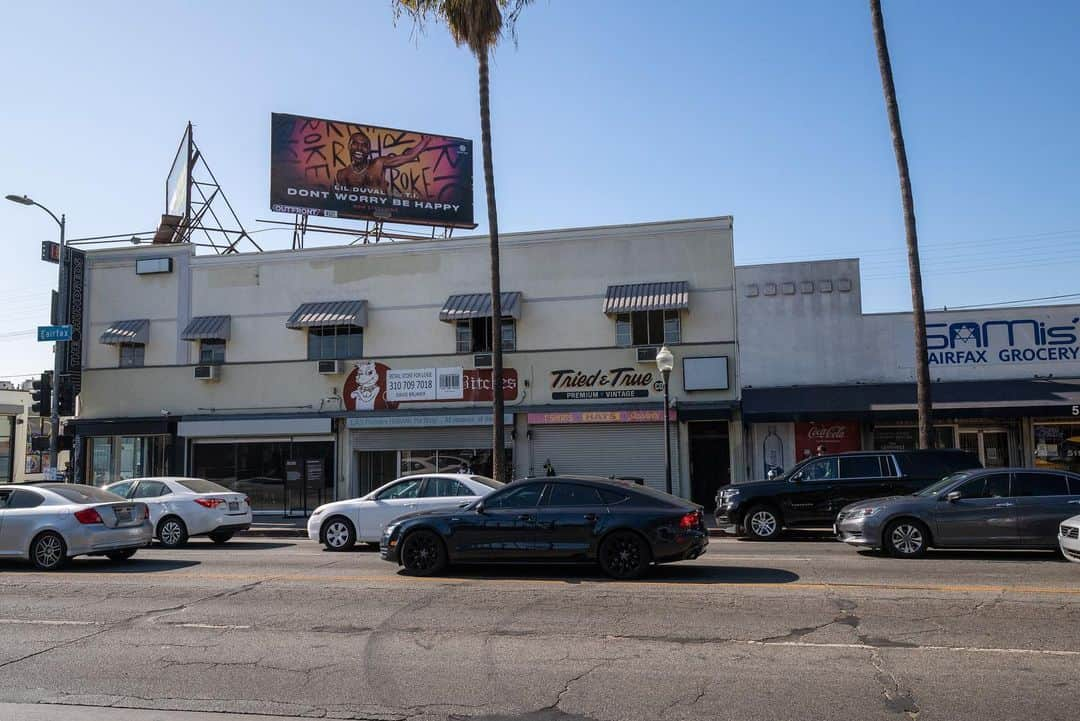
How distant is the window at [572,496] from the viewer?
38.1 ft

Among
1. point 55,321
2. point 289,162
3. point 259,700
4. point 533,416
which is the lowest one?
point 259,700

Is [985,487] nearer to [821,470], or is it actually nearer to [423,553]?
[821,470]

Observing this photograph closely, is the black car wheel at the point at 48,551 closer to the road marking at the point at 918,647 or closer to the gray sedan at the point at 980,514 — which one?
the road marking at the point at 918,647

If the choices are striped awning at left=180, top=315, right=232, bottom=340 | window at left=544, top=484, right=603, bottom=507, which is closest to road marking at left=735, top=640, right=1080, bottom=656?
window at left=544, top=484, right=603, bottom=507

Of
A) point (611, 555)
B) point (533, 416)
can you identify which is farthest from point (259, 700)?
point (533, 416)

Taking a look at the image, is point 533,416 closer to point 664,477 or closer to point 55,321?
point 664,477

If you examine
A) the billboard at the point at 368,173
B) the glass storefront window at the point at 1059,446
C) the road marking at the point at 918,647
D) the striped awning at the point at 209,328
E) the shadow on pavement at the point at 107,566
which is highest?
the billboard at the point at 368,173

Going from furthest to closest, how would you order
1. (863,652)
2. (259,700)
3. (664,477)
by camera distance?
(664,477)
(863,652)
(259,700)

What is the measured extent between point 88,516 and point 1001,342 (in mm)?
21550

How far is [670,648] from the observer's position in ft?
25.1

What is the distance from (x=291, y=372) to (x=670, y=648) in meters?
21.3

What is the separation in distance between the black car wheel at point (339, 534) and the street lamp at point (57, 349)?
485 inches

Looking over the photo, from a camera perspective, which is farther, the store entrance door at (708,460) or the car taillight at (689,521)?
the store entrance door at (708,460)

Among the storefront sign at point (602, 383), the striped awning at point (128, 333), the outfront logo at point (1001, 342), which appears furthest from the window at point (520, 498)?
the striped awning at point (128, 333)
